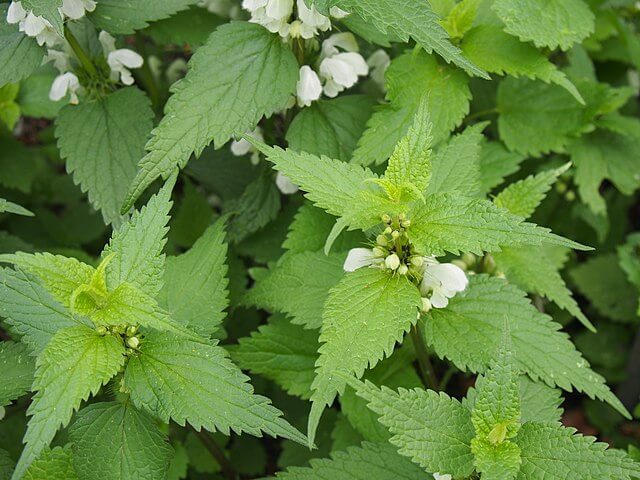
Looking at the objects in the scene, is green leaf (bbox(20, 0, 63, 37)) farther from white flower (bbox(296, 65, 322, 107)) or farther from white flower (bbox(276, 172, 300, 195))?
white flower (bbox(276, 172, 300, 195))

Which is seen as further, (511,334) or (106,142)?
(106,142)

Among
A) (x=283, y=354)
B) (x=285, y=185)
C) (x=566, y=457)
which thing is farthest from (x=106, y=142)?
(x=566, y=457)

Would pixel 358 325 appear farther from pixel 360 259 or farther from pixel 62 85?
pixel 62 85

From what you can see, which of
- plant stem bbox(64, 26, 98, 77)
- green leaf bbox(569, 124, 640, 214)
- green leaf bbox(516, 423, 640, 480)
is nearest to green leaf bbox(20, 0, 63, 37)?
plant stem bbox(64, 26, 98, 77)

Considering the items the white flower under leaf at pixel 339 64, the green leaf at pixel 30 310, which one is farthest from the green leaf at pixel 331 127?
the green leaf at pixel 30 310

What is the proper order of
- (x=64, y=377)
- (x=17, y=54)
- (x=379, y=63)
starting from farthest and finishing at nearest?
(x=379, y=63), (x=17, y=54), (x=64, y=377)

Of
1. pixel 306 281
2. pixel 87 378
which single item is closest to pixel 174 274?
pixel 306 281
